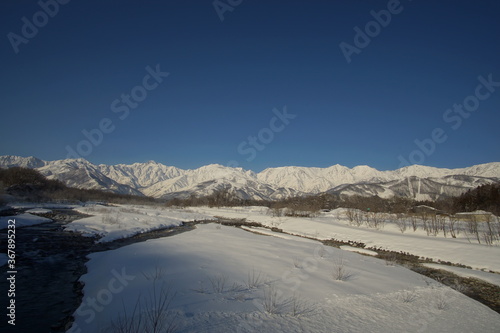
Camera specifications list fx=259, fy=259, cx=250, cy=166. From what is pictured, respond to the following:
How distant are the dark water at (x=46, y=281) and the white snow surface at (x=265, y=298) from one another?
1.62ft

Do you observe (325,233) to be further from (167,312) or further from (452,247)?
(167,312)

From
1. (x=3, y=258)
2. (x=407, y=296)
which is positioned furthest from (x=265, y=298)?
(x=3, y=258)

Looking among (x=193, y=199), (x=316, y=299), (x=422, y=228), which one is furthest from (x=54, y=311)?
(x=193, y=199)

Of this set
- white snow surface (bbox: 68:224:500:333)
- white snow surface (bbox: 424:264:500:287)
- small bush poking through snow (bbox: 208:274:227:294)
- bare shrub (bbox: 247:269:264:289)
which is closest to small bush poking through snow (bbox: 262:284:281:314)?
white snow surface (bbox: 68:224:500:333)

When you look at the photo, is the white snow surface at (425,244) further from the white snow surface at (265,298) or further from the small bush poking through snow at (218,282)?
the small bush poking through snow at (218,282)

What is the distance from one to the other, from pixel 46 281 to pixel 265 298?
26.9ft

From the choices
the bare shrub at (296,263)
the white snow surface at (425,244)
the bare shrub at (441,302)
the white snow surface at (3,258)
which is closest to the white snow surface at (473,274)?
the white snow surface at (425,244)

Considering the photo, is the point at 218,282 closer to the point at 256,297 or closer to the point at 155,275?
the point at 256,297

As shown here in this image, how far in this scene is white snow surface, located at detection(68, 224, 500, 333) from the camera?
17.8ft

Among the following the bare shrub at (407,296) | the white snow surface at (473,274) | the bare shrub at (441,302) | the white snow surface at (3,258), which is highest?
the bare shrub at (407,296)

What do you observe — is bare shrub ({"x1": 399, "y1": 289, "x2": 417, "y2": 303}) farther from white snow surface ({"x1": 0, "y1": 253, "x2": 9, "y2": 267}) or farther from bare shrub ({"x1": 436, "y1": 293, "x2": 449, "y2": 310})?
white snow surface ({"x1": 0, "y1": 253, "x2": 9, "y2": 267})

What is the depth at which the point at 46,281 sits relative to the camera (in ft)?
30.4

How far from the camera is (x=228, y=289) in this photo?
23.4 ft

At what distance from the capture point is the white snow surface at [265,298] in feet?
17.8
